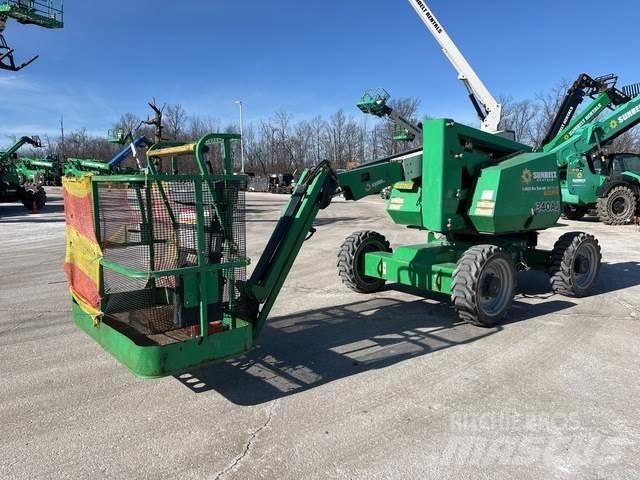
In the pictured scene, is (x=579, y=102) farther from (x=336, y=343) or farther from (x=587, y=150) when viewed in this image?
(x=336, y=343)

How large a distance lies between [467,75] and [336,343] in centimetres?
2821

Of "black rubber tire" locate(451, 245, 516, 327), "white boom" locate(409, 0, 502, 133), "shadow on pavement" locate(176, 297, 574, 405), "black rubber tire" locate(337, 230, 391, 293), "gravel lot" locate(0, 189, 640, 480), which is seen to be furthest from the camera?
"white boom" locate(409, 0, 502, 133)

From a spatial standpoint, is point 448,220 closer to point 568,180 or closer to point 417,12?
point 568,180

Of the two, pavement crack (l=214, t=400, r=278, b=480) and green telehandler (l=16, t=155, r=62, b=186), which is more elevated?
green telehandler (l=16, t=155, r=62, b=186)

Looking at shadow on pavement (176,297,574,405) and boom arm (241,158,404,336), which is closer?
shadow on pavement (176,297,574,405)

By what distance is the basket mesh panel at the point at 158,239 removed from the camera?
416cm

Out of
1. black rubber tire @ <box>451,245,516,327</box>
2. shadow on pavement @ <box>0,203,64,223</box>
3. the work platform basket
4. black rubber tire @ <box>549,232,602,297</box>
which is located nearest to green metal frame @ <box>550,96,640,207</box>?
black rubber tire @ <box>549,232,602,297</box>

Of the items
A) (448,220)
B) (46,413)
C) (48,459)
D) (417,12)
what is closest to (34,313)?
(46,413)

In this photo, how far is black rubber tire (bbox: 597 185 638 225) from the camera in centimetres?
1748

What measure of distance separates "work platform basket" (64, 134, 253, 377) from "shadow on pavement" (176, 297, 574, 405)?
1.49ft

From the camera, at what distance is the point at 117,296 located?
15.5 feet

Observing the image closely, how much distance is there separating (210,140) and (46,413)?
2546 millimetres

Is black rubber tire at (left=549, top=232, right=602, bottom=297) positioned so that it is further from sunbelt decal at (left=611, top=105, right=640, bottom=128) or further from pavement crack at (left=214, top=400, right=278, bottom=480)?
sunbelt decal at (left=611, top=105, right=640, bottom=128)

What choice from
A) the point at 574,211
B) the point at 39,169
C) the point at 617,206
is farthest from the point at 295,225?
the point at 39,169
